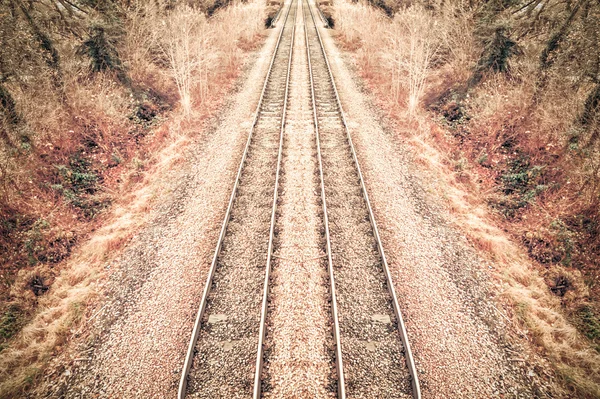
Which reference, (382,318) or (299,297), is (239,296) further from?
(382,318)

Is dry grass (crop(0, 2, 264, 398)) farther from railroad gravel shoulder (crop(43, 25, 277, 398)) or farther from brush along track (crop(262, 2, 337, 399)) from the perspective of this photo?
brush along track (crop(262, 2, 337, 399))

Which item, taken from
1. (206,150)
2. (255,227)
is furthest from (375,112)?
(255,227)

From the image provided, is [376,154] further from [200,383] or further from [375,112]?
[200,383]

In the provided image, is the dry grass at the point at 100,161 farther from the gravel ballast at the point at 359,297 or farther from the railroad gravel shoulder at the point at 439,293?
the railroad gravel shoulder at the point at 439,293

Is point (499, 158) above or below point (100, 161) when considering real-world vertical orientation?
below

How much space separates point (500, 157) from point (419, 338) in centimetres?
821

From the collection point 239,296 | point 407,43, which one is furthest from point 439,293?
point 407,43

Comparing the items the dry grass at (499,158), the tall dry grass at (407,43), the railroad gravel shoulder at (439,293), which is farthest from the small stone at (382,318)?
the tall dry grass at (407,43)

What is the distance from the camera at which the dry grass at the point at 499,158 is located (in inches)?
238

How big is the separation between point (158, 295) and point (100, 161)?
6798 mm

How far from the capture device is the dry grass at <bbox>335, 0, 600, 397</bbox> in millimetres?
6047

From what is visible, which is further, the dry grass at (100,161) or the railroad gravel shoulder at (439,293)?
the dry grass at (100,161)

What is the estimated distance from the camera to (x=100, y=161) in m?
11.1

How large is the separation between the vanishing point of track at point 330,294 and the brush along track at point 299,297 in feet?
0.50
